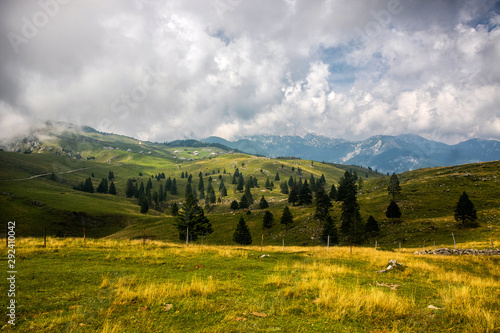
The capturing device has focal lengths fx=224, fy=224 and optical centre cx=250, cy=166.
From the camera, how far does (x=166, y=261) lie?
1880 centimetres

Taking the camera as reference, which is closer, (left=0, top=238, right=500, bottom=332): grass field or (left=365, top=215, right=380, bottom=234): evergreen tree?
(left=0, top=238, right=500, bottom=332): grass field

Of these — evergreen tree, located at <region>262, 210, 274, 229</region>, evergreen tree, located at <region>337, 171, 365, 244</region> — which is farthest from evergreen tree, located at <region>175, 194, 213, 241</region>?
evergreen tree, located at <region>337, 171, 365, 244</region>

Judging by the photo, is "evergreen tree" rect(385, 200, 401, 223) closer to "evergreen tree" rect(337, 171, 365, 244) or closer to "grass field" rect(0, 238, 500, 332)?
"evergreen tree" rect(337, 171, 365, 244)

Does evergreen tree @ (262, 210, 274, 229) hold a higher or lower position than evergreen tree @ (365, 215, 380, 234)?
lower

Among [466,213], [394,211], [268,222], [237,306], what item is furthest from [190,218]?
[466,213]

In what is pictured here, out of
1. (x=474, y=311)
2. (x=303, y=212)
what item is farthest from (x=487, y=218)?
(x=474, y=311)

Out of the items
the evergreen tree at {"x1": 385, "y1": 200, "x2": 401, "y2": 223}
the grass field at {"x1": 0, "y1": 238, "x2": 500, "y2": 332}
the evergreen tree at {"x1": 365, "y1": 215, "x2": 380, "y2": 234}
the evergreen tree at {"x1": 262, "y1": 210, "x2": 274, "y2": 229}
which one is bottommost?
the evergreen tree at {"x1": 262, "y1": 210, "x2": 274, "y2": 229}

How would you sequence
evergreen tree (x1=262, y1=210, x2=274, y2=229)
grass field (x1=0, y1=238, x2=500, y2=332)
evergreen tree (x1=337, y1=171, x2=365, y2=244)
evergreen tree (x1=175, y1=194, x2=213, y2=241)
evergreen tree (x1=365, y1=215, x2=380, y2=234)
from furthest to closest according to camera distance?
evergreen tree (x1=262, y1=210, x2=274, y2=229) → evergreen tree (x1=365, y1=215, x2=380, y2=234) → evergreen tree (x1=337, y1=171, x2=365, y2=244) → evergreen tree (x1=175, y1=194, x2=213, y2=241) → grass field (x1=0, y1=238, x2=500, y2=332)

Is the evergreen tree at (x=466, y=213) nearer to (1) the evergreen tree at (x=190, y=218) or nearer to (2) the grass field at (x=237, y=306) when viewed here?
(2) the grass field at (x=237, y=306)

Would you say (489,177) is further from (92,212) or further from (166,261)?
(92,212)

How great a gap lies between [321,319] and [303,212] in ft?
321

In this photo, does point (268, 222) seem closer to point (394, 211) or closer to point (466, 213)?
point (394, 211)

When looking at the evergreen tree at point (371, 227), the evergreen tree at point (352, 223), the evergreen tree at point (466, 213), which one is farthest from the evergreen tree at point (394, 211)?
the evergreen tree at point (466, 213)

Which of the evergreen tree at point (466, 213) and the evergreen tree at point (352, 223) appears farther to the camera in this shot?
the evergreen tree at point (352, 223)
